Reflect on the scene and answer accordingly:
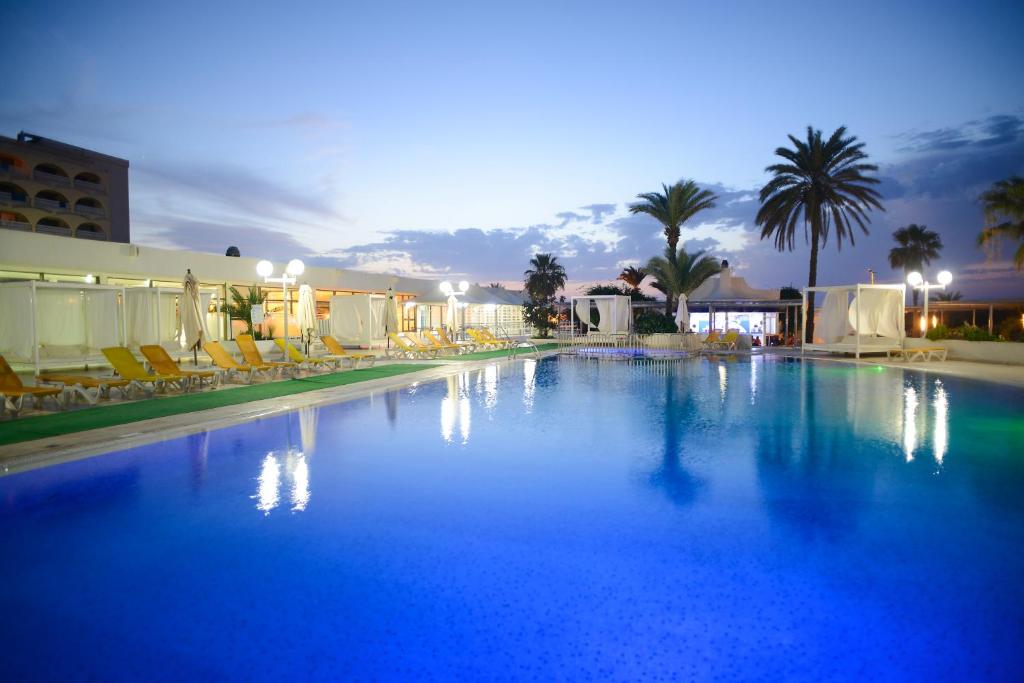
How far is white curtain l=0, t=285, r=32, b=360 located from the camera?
37.2 feet

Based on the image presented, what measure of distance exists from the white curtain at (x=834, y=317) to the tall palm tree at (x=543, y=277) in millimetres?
30858

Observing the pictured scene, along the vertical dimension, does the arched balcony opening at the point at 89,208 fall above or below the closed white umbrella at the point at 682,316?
above

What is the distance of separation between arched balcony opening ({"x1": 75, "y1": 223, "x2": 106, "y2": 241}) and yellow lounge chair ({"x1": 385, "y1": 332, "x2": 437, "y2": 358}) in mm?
31498

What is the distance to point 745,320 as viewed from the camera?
35.5 m

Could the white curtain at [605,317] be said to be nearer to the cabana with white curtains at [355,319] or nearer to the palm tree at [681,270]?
the palm tree at [681,270]

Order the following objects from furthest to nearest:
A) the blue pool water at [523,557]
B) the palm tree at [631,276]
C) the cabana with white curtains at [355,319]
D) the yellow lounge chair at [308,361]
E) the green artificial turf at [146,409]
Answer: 1. the palm tree at [631,276]
2. the cabana with white curtains at [355,319]
3. the yellow lounge chair at [308,361]
4. the green artificial turf at [146,409]
5. the blue pool water at [523,557]

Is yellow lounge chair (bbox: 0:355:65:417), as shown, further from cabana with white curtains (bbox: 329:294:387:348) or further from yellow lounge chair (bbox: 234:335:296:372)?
cabana with white curtains (bbox: 329:294:387:348)

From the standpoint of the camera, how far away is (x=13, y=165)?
37250 millimetres

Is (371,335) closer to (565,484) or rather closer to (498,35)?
(498,35)

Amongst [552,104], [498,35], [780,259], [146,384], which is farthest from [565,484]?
[780,259]

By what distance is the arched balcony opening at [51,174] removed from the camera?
124 ft

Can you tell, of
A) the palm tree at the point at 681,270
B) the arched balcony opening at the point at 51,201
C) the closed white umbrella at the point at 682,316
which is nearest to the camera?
the closed white umbrella at the point at 682,316

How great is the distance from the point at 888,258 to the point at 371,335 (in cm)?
5300

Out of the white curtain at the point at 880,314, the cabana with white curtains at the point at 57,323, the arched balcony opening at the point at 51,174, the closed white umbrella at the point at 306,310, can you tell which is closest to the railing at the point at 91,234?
the arched balcony opening at the point at 51,174
